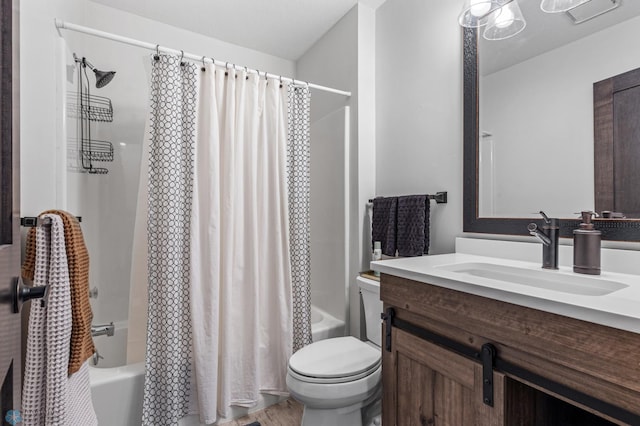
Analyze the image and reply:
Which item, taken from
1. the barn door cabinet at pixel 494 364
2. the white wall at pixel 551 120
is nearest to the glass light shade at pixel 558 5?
the white wall at pixel 551 120

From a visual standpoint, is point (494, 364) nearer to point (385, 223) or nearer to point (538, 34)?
point (385, 223)

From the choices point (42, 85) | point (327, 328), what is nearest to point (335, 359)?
point (327, 328)

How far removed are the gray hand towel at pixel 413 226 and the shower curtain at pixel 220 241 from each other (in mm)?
540

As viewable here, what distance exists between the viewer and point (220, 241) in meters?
1.61

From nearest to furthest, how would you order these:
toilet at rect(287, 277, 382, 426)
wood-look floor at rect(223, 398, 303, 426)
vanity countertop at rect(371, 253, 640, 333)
→ vanity countertop at rect(371, 253, 640, 333) → toilet at rect(287, 277, 382, 426) → wood-look floor at rect(223, 398, 303, 426)

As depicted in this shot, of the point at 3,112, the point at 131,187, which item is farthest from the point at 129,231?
the point at 3,112

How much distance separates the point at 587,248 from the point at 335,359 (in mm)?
1041

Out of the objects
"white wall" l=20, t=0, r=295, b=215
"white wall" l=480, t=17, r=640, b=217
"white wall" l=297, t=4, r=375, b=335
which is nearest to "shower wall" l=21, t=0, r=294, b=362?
"white wall" l=20, t=0, r=295, b=215

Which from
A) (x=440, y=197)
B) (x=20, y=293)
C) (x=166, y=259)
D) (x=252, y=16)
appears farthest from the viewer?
(x=252, y=16)

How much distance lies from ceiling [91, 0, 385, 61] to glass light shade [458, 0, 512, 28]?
0.78 m

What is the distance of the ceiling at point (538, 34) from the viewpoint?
41.5 inches

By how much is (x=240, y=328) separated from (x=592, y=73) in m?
1.85

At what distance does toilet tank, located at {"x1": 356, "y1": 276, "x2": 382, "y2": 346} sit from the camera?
5.37ft

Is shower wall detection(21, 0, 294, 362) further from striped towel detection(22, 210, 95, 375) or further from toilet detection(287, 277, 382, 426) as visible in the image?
toilet detection(287, 277, 382, 426)
